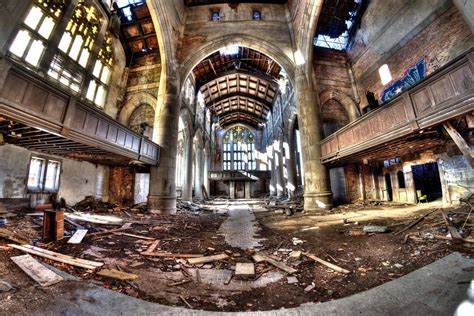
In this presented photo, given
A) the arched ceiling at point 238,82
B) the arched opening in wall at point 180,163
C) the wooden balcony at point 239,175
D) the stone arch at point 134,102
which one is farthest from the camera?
the wooden balcony at point 239,175

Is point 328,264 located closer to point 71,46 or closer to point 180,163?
point 71,46

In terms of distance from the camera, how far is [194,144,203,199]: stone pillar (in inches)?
864

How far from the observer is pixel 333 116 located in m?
13.6

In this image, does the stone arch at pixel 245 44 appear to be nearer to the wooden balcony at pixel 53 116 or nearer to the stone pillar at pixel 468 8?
the wooden balcony at pixel 53 116

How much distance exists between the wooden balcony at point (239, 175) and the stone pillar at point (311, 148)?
16901 mm

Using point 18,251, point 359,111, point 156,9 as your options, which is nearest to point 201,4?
point 156,9

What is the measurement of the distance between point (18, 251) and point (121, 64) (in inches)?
542

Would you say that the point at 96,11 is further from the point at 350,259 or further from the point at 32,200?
the point at 350,259

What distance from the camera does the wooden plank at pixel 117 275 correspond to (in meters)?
2.93

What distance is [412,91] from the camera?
17.7 feet

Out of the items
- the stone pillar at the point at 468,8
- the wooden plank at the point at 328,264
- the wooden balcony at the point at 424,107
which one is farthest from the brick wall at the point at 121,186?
the stone pillar at the point at 468,8

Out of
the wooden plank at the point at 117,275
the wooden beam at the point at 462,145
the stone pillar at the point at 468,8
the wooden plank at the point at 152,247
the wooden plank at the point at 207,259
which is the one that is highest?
the stone pillar at the point at 468,8

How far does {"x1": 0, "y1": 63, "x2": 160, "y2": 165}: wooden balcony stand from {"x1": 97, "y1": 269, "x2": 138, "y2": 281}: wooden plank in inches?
150

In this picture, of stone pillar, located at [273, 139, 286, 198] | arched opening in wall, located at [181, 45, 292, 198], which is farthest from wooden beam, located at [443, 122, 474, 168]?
stone pillar, located at [273, 139, 286, 198]
